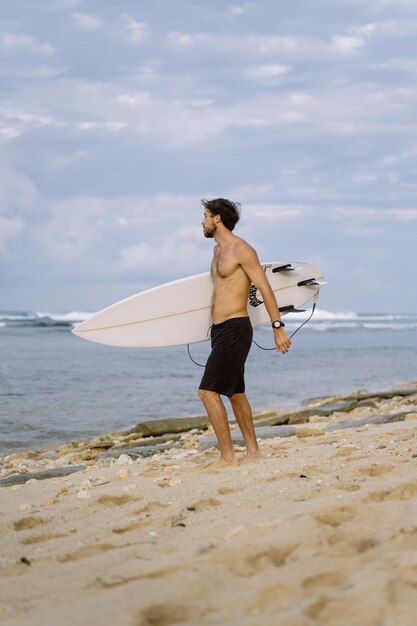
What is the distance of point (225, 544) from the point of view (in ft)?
9.73

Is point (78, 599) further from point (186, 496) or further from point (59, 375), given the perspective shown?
point (59, 375)

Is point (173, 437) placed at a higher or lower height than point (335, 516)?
lower

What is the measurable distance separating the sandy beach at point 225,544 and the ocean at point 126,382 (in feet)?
17.4

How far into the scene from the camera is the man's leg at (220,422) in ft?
17.1

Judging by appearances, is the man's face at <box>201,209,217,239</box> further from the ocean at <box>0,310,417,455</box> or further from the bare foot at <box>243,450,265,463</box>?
the ocean at <box>0,310,417,455</box>

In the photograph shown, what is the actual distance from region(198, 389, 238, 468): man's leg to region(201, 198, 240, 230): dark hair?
1.28 metres

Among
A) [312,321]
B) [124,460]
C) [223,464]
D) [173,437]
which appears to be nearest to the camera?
[223,464]

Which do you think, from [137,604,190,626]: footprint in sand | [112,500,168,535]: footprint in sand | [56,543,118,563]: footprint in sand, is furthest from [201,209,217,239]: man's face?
[137,604,190,626]: footprint in sand

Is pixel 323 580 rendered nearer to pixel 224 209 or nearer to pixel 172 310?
pixel 224 209

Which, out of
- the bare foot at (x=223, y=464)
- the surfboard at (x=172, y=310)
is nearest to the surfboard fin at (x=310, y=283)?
the surfboard at (x=172, y=310)

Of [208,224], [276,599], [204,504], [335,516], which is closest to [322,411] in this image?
[208,224]

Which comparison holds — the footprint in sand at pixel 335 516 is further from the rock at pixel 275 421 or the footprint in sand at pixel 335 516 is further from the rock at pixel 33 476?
the rock at pixel 275 421

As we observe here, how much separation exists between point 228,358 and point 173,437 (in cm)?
415

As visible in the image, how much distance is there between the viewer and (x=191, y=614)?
235 cm
